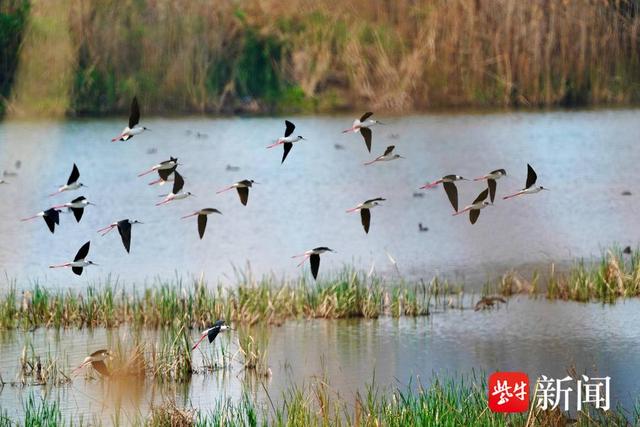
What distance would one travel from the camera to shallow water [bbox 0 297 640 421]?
35.3 feet

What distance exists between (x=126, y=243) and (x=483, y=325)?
5.01 m

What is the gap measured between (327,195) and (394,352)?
423 inches

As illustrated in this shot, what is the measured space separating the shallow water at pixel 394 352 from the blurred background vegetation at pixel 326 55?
15.1m

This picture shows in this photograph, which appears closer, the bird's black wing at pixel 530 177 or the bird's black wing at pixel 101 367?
the bird's black wing at pixel 530 177

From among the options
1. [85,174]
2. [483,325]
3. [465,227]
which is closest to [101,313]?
[483,325]

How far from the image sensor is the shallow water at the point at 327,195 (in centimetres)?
1766

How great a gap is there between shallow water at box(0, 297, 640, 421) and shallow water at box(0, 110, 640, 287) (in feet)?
8.95

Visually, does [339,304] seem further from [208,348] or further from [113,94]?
[113,94]

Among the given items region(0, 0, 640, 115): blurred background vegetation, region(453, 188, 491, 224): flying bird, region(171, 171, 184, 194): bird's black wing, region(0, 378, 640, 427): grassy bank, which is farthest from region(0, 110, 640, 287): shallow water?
region(0, 378, 640, 427): grassy bank

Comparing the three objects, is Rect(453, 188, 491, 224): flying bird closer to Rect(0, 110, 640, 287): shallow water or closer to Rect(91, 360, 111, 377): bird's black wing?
Rect(91, 360, 111, 377): bird's black wing

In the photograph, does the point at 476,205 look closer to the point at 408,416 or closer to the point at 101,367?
the point at 408,416

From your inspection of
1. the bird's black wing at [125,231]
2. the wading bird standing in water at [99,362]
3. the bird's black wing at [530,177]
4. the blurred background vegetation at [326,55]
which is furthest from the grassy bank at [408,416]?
the blurred background vegetation at [326,55]

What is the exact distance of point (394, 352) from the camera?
484 inches

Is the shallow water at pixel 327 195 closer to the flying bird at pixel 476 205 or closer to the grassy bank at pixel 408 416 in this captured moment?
the flying bird at pixel 476 205
